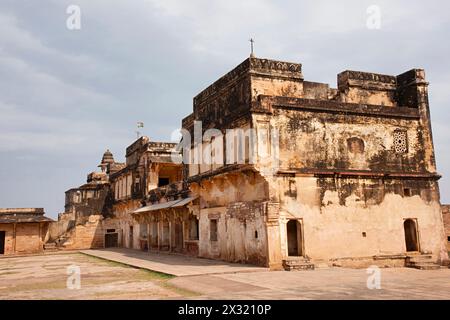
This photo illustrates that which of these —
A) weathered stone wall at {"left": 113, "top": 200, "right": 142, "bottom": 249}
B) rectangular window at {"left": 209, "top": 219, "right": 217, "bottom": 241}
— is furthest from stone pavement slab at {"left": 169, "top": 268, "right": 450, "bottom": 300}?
weathered stone wall at {"left": 113, "top": 200, "right": 142, "bottom": 249}

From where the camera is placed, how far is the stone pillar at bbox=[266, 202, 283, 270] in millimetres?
14078

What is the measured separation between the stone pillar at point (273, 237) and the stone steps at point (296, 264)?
201mm

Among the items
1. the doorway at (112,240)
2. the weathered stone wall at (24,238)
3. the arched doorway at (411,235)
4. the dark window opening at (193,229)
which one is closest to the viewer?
the arched doorway at (411,235)

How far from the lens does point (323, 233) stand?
595 inches

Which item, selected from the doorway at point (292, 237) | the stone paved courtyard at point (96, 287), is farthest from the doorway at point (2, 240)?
the doorway at point (292, 237)

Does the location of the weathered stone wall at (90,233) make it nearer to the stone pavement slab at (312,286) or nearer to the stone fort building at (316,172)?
the stone fort building at (316,172)

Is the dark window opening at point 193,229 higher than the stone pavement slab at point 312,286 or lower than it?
higher

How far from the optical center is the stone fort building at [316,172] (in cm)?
1480

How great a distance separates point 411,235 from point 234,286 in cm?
989

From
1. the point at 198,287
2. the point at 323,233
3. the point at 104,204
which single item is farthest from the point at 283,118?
the point at 104,204

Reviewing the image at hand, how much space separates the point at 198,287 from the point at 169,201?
46.2 feet

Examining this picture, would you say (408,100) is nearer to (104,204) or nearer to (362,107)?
(362,107)
